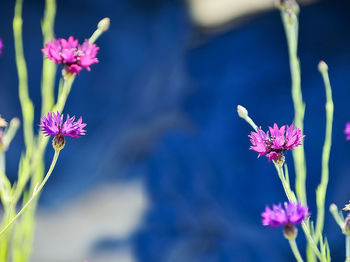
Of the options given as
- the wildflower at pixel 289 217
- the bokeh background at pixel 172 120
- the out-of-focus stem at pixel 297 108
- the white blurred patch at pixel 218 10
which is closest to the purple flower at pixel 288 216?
the wildflower at pixel 289 217

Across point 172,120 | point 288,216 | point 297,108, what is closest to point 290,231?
point 288,216

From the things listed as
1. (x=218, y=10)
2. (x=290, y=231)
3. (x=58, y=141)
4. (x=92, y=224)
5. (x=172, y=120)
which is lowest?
(x=290, y=231)

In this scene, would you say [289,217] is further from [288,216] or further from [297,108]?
[297,108]

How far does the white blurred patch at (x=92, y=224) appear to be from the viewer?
1108 mm

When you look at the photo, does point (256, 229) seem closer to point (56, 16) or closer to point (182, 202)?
point (182, 202)

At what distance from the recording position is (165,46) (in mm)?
1165

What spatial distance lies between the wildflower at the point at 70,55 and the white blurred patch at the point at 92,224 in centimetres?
65

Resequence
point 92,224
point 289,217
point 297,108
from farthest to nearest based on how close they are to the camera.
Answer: point 92,224
point 297,108
point 289,217

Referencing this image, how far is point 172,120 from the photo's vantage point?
1.15m

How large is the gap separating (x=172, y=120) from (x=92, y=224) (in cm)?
28

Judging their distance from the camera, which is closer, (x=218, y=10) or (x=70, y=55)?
(x=70, y=55)

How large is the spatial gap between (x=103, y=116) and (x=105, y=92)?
53 millimetres

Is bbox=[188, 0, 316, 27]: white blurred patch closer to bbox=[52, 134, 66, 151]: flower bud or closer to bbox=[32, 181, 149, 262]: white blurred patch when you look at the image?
bbox=[32, 181, 149, 262]: white blurred patch

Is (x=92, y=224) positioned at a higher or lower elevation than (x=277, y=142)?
higher
